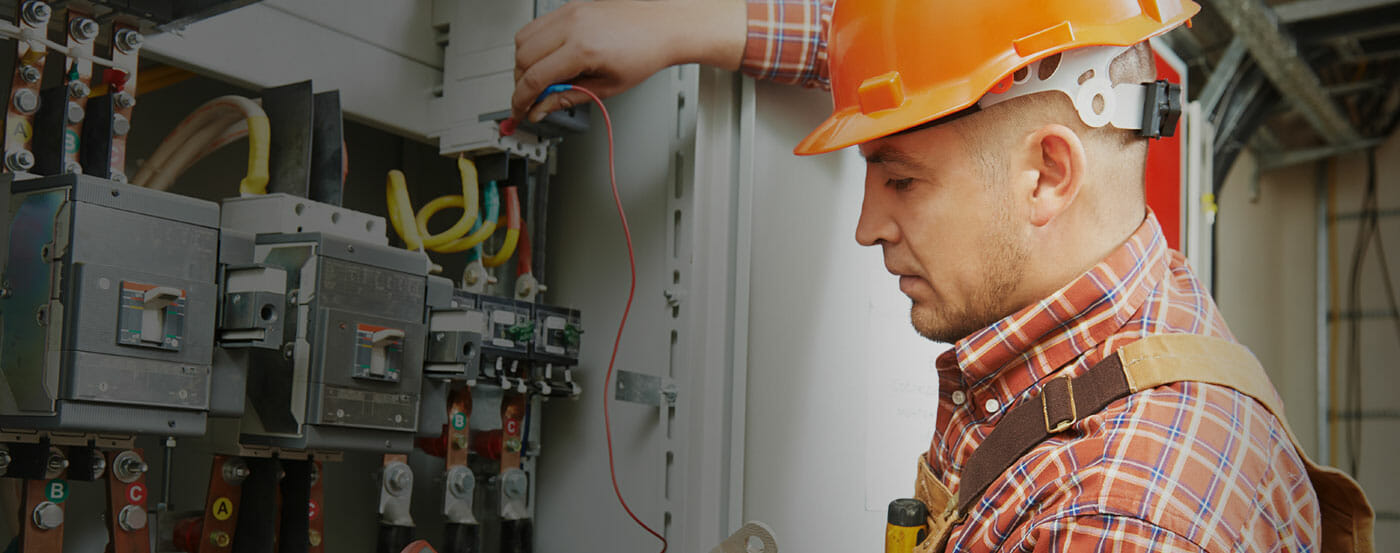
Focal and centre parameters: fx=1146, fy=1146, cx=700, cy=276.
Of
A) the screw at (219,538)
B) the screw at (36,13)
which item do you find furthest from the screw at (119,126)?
the screw at (219,538)

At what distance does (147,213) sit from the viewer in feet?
3.64

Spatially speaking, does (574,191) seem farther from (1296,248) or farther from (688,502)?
(1296,248)

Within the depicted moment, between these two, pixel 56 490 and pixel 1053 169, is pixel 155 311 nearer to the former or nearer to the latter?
pixel 56 490

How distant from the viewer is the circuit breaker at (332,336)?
1.25m

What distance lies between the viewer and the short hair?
1044 mm

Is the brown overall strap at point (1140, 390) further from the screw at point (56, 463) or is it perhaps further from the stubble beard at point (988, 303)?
the screw at point (56, 463)

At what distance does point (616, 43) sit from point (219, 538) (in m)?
0.76

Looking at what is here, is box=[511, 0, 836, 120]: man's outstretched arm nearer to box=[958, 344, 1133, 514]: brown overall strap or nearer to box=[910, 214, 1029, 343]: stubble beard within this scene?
box=[910, 214, 1029, 343]: stubble beard

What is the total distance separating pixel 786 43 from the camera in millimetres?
1516

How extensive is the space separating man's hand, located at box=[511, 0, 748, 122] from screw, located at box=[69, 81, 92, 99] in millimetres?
505

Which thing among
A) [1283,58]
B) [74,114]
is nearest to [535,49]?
[74,114]

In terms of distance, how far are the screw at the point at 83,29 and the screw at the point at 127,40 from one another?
0.03 meters

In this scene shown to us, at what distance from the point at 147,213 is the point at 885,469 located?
1014mm

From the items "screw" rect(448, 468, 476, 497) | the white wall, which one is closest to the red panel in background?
A: the white wall
